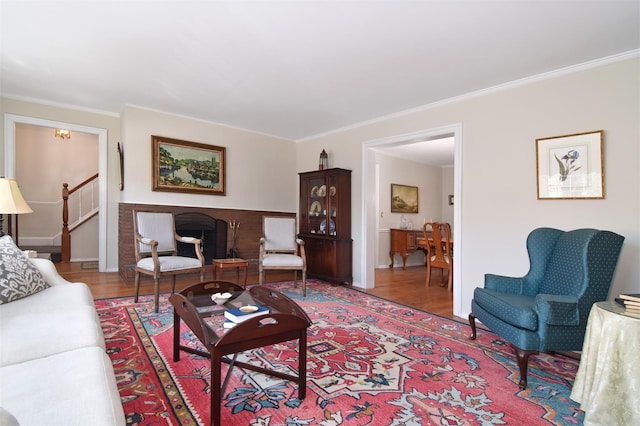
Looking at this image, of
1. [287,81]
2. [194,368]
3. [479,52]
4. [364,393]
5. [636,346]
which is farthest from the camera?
[287,81]

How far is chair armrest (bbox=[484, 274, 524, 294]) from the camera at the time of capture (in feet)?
8.71

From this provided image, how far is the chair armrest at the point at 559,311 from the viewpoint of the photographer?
2.03m

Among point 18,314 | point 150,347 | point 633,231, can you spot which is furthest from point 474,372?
point 18,314

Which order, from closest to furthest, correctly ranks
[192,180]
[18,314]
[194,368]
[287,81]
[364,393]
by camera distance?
1. [18,314]
2. [364,393]
3. [194,368]
4. [287,81]
5. [192,180]

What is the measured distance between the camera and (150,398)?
1.75m

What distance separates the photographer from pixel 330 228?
4.93 meters

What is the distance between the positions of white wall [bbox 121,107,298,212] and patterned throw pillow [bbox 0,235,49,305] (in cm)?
236

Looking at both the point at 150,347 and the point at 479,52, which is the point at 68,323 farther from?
the point at 479,52

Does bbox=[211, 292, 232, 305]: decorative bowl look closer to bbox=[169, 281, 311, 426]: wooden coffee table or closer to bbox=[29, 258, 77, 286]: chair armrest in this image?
bbox=[169, 281, 311, 426]: wooden coffee table

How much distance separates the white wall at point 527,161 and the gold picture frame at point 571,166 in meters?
0.05

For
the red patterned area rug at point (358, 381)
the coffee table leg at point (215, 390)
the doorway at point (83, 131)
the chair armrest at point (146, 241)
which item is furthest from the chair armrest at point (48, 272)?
the doorway at point (83, 131)

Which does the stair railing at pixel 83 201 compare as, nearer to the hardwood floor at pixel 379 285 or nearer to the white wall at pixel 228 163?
the hardwood floor at pixel 379 285

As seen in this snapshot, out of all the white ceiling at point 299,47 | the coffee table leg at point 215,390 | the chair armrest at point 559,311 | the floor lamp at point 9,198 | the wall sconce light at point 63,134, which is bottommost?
the coffee table leg at point 215,390

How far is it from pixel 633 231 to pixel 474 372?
1723 millimetres
